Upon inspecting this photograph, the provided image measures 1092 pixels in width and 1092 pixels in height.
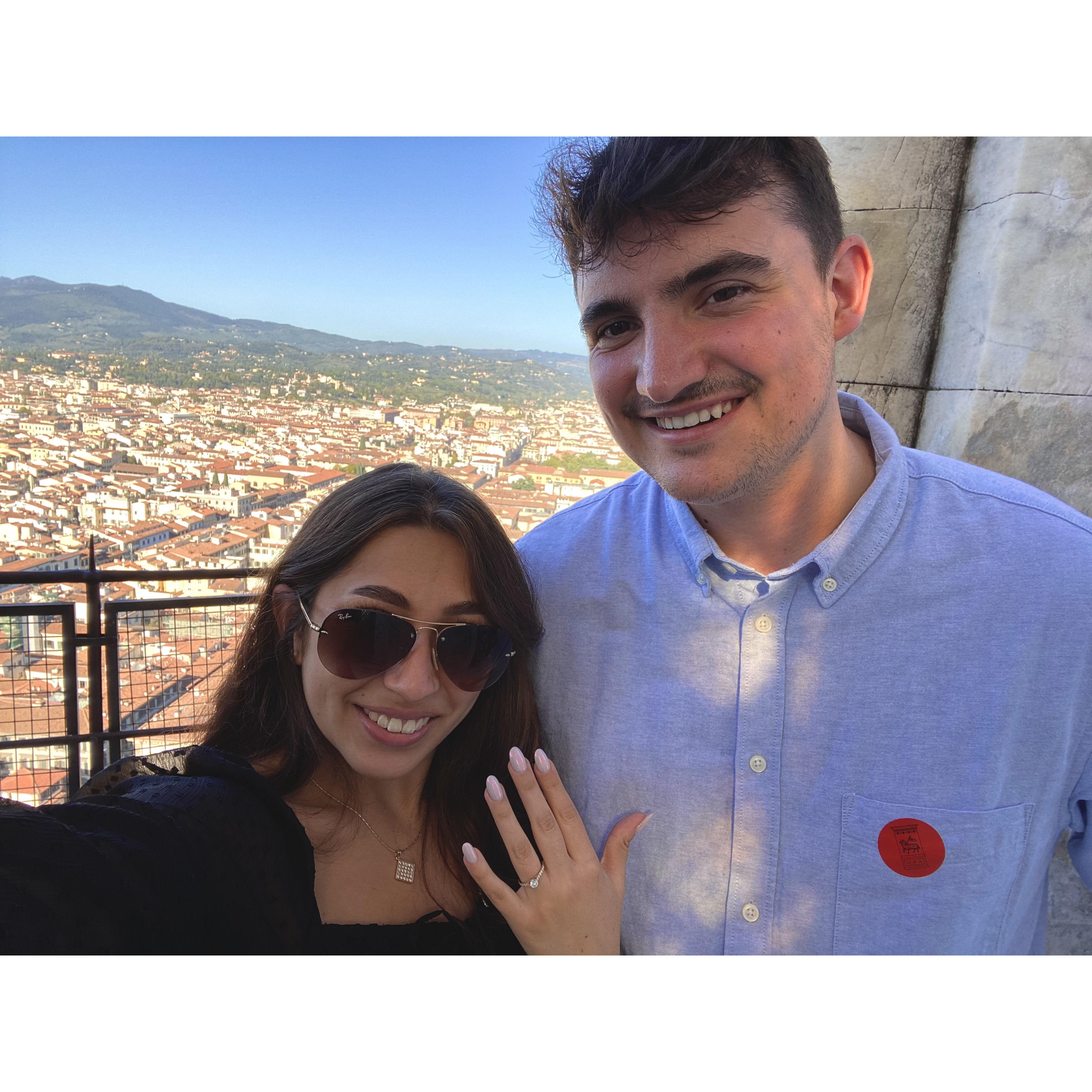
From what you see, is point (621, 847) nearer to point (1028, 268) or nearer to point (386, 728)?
point (386, 728)

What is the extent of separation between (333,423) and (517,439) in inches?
90.9

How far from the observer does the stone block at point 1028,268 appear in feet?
5.53

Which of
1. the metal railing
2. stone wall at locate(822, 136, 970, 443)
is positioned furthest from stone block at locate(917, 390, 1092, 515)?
the metal railing

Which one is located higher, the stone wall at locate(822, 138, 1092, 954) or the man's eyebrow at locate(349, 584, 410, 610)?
the stone wall at locate(822, 138, 1092, 954)

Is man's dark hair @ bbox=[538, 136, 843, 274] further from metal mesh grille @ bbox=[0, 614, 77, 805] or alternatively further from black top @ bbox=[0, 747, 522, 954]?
metal mesh grille @ bbox=[0, 614, 77, 805]

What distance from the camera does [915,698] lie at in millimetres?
1118

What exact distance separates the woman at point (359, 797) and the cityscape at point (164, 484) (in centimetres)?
73

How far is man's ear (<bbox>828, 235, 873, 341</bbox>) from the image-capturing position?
4.09ft

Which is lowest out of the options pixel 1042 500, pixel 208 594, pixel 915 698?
pixel 208 594

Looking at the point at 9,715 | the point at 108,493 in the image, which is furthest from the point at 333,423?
the point at 9,715

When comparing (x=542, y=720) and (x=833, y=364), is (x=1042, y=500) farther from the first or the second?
(x=542, y=720)

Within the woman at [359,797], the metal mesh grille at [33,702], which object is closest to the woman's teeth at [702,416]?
the woman at [359,797]

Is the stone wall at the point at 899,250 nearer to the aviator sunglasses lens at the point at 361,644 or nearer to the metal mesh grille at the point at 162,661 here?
the aviator sunglasses lens at the point at 361,644

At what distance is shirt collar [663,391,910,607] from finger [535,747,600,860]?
0.45 m
